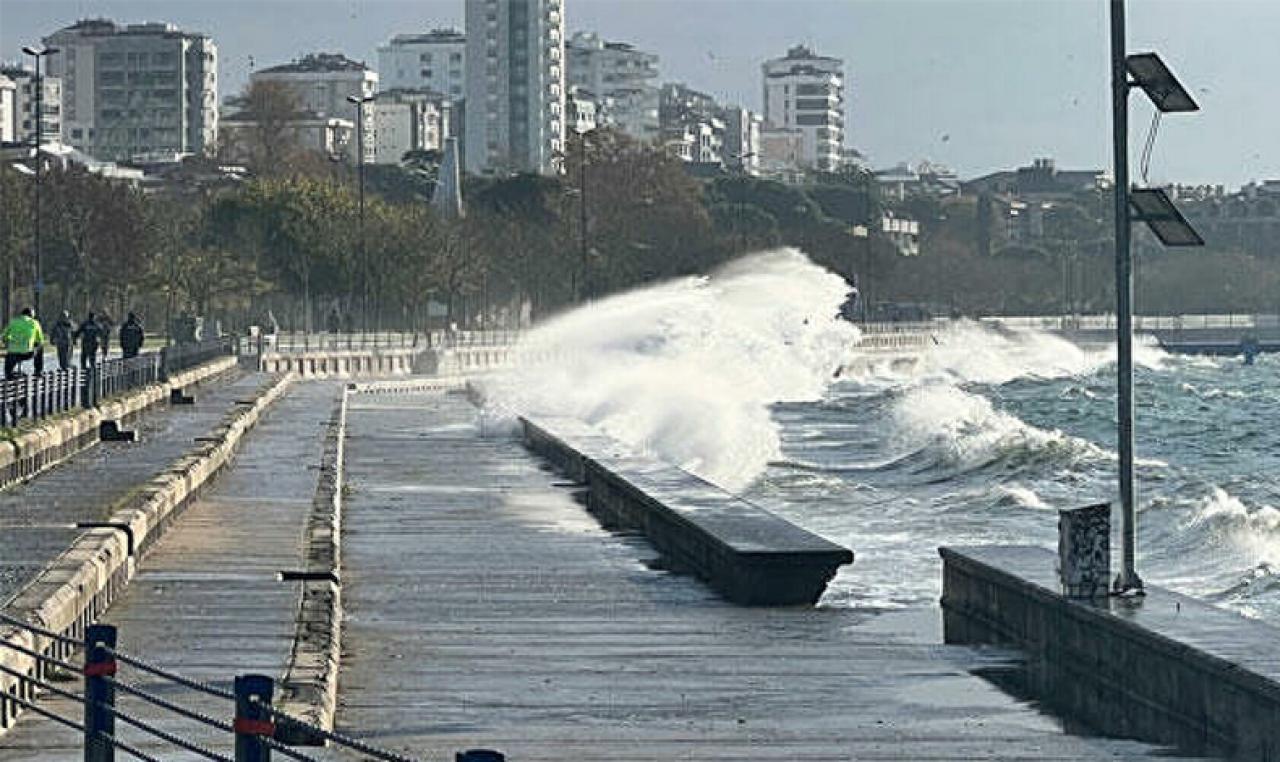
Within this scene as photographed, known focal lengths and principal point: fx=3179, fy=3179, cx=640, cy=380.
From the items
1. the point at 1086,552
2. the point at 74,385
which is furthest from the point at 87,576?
the point at 74,385

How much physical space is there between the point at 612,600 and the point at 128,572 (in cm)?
423

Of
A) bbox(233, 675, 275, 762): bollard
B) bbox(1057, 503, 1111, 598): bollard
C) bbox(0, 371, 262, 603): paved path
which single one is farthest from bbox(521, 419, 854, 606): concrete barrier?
bbox(233, 675, 275, 762): bollard

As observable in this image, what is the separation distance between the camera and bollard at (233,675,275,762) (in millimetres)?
9078

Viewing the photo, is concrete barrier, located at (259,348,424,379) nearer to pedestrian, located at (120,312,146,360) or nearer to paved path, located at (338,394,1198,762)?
pedestrian, located at (120,312,146,360)

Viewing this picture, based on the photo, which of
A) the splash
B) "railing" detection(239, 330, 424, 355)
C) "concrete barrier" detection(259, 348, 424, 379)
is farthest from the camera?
"railing" detection(239, 330, 424, 355)

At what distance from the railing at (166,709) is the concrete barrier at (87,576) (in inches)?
3.7

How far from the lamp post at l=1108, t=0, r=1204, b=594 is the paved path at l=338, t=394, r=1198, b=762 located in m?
1.66

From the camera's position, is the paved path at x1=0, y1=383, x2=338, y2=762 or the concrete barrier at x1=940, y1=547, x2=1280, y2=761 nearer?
the paved path at x1=0, y1=383, x2=338, y2=762

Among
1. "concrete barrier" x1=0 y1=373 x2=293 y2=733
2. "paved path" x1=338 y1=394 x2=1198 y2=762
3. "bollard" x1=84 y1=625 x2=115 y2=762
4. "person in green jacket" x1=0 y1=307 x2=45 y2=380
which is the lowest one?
"paved path" x1=338 y1=394 x2=1198 y2=762

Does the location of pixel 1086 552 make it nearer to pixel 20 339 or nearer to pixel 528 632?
pixel 528 632

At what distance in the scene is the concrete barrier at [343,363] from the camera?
9064 centimetres

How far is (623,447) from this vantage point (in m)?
39.9

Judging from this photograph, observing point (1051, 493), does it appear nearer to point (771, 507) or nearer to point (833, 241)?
point (771, 507)

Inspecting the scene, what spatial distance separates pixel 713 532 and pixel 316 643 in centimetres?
759
